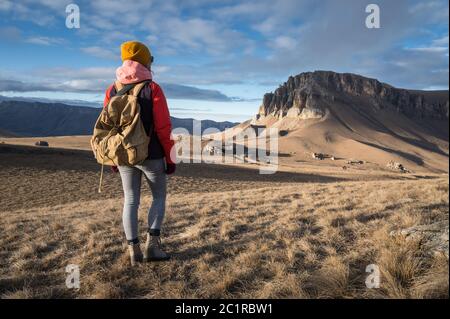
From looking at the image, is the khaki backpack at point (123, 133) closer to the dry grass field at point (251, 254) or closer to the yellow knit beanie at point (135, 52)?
the yellow knit beanie at point (135, 52)

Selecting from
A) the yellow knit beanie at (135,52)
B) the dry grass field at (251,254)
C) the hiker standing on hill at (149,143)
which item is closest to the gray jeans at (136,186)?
the hiker standing on hill at (149,143)

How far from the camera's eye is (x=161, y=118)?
4.09 meters

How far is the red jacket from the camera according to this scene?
409cm

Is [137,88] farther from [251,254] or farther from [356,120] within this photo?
[356,120]

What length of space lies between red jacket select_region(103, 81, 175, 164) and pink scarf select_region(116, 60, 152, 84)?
0.15 meters

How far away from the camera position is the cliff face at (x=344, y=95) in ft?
520

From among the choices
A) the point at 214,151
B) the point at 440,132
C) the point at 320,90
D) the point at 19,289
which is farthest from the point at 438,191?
→ the point at 440,132

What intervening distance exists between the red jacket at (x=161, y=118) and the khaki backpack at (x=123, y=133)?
149mm

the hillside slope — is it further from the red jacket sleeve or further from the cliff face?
the red jacket sleeve

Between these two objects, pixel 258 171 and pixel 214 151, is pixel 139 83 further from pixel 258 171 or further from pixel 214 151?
pixel 214 151

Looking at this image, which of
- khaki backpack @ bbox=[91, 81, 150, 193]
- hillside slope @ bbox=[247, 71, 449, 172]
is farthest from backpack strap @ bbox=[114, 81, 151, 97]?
hillside slope @ bbox=[247, 71, 449, 172]

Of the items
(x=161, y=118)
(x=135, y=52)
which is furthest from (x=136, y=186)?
(x=135, y=52)

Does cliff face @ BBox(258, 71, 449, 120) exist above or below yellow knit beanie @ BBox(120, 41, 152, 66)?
above

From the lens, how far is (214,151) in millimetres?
65875
